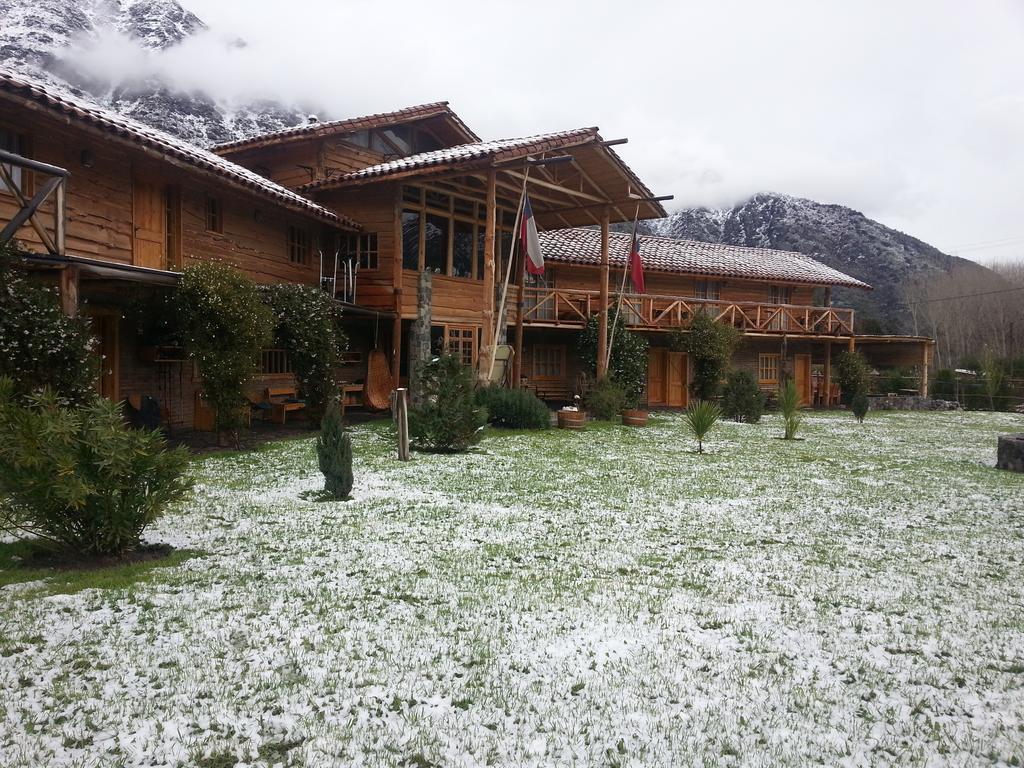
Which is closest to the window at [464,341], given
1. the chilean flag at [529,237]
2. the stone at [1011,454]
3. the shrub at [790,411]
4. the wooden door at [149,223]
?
the chilean flag at [529,237]

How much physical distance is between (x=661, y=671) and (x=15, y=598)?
421 centimetres

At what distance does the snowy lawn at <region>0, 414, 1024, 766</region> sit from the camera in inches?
127

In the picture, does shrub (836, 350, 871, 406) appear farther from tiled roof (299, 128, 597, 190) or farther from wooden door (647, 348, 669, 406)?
tiled roof (299, 128, 597, 190)

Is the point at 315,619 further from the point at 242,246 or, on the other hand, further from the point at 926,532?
the point at 242,246

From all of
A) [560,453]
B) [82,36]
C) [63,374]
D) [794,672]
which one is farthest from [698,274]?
[82,36]

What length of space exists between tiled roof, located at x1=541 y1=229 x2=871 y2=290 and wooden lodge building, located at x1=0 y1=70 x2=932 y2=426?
16 centimetres

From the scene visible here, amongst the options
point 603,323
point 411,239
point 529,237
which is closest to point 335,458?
point 529,237

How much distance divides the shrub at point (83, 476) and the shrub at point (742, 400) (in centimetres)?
1573

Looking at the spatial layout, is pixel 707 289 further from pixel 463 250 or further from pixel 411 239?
pixel 411 239

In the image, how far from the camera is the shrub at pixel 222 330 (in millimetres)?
10859

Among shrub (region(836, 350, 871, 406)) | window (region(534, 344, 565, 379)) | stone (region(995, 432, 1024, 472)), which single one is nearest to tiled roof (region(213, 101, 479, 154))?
window (region(534, 344, 565, 379))

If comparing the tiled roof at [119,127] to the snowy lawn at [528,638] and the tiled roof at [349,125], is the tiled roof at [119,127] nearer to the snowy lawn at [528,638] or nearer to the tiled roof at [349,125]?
the tiled roof at [349,125]

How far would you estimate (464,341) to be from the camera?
61.1ft

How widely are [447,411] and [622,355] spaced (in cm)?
1000
